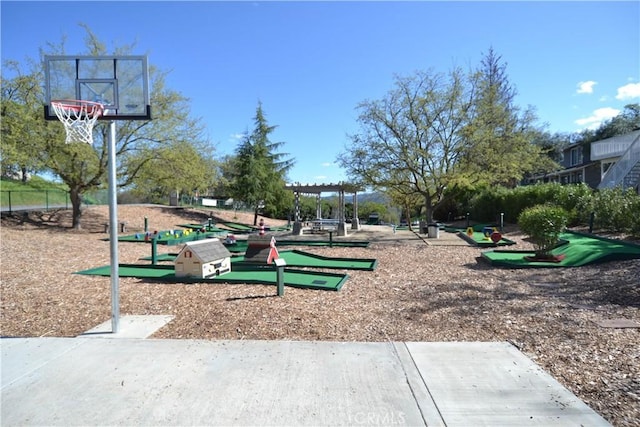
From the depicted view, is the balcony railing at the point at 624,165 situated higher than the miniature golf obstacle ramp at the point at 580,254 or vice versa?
the balcony railing at the point at 624,165

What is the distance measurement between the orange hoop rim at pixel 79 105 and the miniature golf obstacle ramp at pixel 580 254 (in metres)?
8.96

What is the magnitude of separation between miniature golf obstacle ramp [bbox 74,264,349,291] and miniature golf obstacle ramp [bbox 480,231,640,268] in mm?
4559

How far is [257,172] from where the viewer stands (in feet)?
94.5

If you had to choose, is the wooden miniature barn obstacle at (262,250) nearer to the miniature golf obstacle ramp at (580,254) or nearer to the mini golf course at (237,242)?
the mini golf course at (237,242)

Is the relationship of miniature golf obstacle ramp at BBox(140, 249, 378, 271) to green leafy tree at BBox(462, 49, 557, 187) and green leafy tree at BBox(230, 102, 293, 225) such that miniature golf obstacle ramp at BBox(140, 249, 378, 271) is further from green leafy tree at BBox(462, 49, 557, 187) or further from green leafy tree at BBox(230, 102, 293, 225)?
green leafy tree at BBox(230, 102, 293, 225)

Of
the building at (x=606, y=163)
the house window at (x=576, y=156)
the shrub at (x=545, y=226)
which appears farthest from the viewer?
the house window at (x=576, y=156)

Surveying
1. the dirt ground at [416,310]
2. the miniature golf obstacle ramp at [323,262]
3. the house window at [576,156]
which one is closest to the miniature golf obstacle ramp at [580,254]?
the dirt ground at [416,310]

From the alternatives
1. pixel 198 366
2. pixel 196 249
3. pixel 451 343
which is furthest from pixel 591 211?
pixel 198 366

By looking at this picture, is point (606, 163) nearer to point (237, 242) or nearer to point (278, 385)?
point (237, 242)

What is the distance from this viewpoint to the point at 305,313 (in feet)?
18.3

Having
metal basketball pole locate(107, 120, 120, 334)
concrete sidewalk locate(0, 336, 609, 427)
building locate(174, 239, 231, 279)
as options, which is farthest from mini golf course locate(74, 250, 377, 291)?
concrete sidewalk locate(0, 336, 609, 427)

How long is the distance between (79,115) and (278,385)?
454 cm

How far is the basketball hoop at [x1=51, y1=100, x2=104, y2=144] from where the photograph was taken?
5223mm

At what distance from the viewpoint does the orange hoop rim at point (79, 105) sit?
5257 mm
